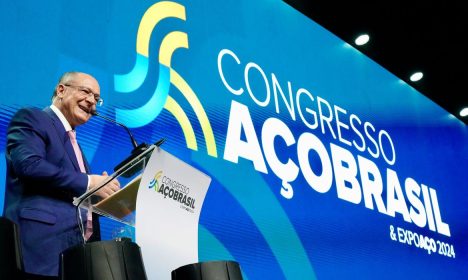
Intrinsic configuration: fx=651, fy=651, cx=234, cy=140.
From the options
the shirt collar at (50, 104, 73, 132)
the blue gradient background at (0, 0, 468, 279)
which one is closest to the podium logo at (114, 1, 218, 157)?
the blue gradient background at (0, 0, 468, 279)

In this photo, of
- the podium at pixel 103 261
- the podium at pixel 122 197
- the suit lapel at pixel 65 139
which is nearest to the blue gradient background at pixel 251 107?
the suit lapel at pixel 65 139

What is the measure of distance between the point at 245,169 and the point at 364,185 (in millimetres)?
1353

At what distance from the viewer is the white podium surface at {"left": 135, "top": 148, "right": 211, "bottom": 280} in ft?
6.56

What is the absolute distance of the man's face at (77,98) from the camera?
2.79m

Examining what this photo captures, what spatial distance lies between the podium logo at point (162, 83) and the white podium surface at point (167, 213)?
136 cm

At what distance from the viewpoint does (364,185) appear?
5059 mm

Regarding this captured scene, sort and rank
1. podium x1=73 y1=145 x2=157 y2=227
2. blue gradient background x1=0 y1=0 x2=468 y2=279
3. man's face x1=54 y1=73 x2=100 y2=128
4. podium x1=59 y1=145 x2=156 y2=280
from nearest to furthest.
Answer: podium x1=59 y1=145 x2=156 y2=280 → podium x1=73 y1=145 x2=157 y2=227 → man's face x1=54 y1=73 x2=100 y2=128 → blue gradient background x1=0 y1=0 x2=468 y2=279

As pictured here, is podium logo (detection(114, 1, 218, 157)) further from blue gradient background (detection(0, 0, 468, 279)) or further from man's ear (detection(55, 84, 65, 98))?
man's ear (detection(55, 84, 65, 98))

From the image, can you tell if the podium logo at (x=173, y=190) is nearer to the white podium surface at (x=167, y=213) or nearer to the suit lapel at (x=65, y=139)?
the white podium surface at (x=167, y=213)

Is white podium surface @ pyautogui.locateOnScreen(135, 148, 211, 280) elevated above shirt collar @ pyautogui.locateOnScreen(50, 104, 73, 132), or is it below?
below

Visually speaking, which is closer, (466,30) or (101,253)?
(101,253)

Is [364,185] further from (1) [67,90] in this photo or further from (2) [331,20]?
(1) [67,90]

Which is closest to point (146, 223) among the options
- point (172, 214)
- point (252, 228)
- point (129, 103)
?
point (172, 214)

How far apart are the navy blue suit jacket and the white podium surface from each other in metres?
0.45
